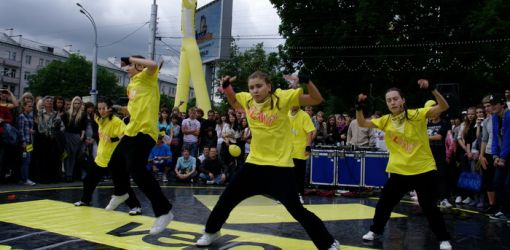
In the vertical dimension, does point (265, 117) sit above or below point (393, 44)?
below

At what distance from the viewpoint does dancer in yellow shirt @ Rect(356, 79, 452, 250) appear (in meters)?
5.07

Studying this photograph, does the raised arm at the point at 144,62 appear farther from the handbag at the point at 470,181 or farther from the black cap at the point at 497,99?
the handbag at the point at 470,181

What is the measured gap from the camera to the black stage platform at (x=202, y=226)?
4.68 metres

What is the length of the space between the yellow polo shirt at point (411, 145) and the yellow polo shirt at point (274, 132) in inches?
61.1

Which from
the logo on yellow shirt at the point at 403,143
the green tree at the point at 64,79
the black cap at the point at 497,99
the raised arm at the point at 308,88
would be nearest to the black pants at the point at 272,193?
the raised arm at the point at 308,88

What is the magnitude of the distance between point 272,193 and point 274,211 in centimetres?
288

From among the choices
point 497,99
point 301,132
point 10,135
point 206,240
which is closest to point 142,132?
point 206,240

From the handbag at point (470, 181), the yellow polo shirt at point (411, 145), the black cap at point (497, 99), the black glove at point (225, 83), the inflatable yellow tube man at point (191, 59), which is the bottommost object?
the handbag at point (470, 181)

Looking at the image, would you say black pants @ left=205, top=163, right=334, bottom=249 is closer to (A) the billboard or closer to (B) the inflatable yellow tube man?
(B) the inflatable yellow tube man

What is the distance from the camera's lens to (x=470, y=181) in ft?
29.6

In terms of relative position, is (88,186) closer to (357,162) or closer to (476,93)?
(357,162)

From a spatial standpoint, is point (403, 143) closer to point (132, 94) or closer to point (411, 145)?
point (411, 145)

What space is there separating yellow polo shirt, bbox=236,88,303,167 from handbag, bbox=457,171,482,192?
601cm

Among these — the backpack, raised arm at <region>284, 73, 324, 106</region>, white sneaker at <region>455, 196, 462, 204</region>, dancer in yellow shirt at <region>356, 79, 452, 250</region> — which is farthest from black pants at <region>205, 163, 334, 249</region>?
the backpack
